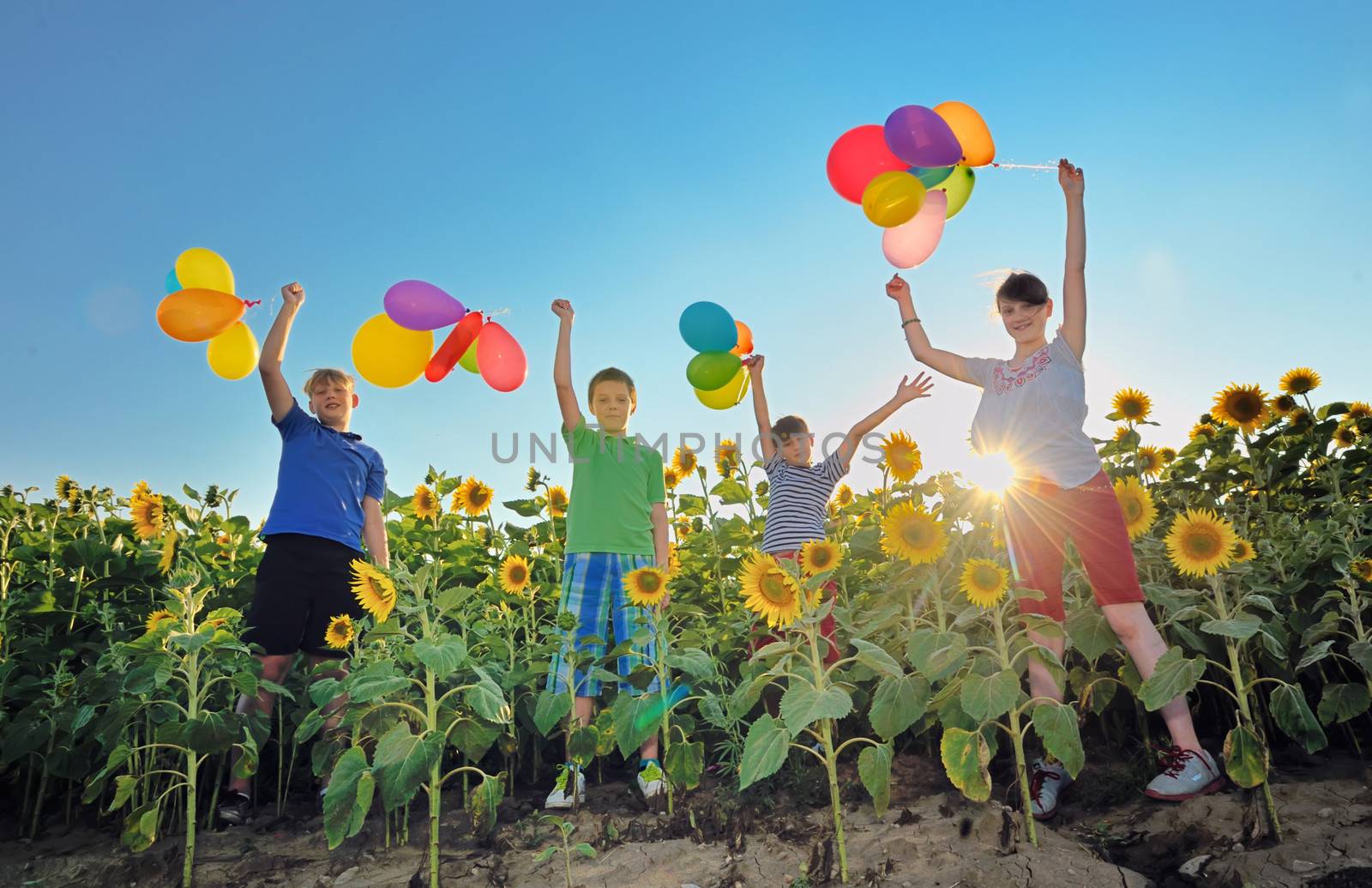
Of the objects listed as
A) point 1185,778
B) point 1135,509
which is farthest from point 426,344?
point 1185,778

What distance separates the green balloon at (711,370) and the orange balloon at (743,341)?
298 mm

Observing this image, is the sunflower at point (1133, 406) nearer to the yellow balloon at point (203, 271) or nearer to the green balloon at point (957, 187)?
the green balloon at point (957, 187)

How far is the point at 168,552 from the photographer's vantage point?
165 inches

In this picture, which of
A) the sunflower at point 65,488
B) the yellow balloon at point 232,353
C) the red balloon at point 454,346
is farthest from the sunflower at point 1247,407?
the sunflower at point 65,488

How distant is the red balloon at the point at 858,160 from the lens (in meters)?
4.15

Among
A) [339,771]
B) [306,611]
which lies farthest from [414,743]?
[306,611]

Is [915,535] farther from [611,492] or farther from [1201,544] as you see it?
[611,492]

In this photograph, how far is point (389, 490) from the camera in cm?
509

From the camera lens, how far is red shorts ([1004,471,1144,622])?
9.30 ft

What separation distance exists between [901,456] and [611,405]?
4.58ft

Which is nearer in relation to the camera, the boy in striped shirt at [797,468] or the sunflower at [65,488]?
the boy in striped shirt at [797,468]

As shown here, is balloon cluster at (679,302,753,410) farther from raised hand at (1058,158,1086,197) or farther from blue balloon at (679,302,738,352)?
raised hand at (1058,158,1086,197)

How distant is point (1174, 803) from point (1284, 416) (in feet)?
9.20

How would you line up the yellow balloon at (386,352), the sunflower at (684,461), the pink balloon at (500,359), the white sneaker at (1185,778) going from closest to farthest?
the white sneaker at (1185,778) → the yellow balloon at (386,352) → the pink balloon at (500,359) → the sunflower at (684,461)
